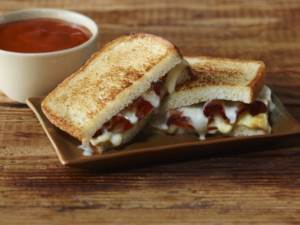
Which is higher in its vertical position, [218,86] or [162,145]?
[218,86]

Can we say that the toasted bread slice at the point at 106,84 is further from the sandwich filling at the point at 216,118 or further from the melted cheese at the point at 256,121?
the melted cheese at the point at 256,121

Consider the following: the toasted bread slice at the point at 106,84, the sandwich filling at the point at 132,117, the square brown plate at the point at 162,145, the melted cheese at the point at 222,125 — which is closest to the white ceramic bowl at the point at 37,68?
the toasted bread slice at the point at 106,84

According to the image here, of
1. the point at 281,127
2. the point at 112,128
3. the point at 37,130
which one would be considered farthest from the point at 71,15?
the point at 281,127

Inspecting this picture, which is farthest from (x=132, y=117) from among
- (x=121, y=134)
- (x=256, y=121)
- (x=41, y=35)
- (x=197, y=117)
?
(x=41, y=35)

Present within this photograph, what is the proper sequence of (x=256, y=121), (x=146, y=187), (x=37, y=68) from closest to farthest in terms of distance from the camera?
(x=146, y=187), (x=256, y=121), (x=37, y=68)

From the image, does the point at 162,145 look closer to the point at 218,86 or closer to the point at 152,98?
the point at 152,98

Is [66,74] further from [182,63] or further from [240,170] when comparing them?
[240,170]
